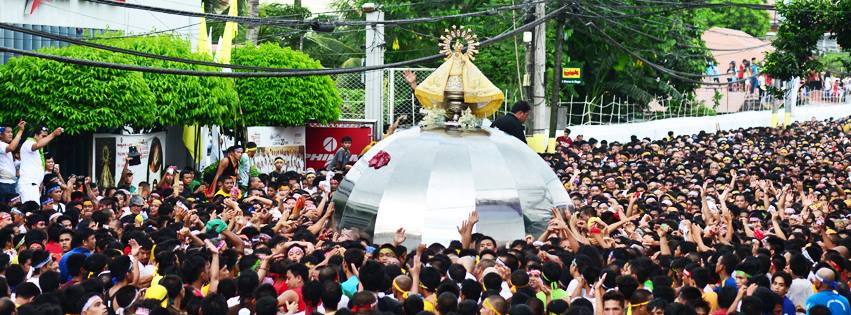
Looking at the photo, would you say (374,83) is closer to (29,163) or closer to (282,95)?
(282,95)

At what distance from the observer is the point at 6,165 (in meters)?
17.8

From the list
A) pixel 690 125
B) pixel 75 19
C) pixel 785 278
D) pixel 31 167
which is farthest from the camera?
pixel 690 125

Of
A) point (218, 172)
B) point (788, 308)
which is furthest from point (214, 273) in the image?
point (218, 172)

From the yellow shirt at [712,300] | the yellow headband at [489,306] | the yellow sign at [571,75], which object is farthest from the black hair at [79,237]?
the yellow sign at [571,75]

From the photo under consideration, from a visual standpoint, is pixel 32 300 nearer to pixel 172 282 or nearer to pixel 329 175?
pixel 172 282

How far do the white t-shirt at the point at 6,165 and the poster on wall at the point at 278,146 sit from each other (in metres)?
8.15

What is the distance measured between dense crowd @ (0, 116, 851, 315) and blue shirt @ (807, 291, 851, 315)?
17mm

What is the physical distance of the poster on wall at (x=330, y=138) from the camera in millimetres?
28562

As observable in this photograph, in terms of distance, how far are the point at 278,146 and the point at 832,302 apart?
17570 millimetres

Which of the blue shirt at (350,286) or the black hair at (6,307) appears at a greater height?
the black hair at (6,307)

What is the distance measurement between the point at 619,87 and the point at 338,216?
2668cm

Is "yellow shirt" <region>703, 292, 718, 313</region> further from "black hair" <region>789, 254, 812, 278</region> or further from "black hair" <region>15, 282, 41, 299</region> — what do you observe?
"black hair" <region>15, 282, 41, 299</region>

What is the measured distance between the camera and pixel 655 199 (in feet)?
60.4

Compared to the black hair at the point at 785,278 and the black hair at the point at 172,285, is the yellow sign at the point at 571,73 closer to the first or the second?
the black hair at the point at 785,278
